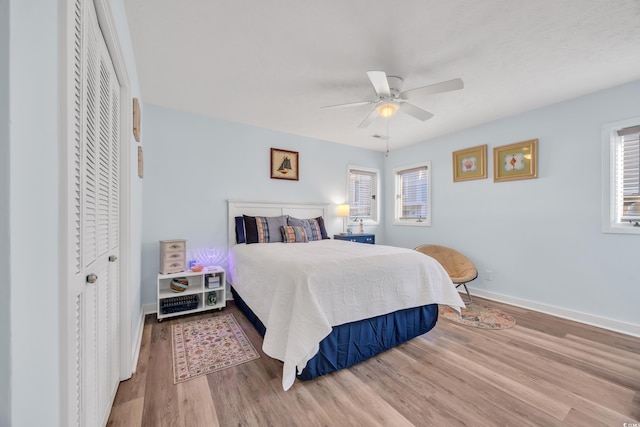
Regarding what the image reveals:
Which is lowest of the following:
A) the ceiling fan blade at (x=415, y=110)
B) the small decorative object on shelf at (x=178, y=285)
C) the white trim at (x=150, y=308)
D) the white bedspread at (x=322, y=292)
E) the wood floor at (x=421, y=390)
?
the wood floor at (x=421, y=390)

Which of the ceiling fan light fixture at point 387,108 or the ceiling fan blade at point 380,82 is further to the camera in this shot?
the ceiling fan light fixture at point 387,108

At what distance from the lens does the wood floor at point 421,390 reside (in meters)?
1.44

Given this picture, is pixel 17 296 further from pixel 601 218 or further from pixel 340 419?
pixel 601 218

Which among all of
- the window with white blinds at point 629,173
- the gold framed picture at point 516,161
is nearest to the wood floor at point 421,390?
the window with white blinds at point 629,173

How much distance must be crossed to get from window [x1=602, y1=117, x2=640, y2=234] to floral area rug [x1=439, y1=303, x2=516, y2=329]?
1.33m

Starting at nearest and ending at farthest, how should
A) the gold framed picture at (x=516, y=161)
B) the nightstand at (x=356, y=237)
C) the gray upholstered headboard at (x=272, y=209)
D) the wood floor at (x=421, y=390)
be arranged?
the wood floor at (x=421, y=390), the gold framed picture at (x=516, y=161), the gray upholstered headboard at (x=272, y=209), the nightstand at (x=356, y=237)

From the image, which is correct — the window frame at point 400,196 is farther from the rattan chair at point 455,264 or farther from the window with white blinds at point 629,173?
the window with white blinds at point 629,173

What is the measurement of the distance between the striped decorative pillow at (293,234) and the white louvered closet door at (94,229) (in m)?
1.93

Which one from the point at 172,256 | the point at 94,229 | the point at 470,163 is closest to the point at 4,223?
the point at 94,229

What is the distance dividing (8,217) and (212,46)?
1.99m

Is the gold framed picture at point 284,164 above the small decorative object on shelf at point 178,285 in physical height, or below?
above

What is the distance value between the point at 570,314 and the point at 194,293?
4.13 meters

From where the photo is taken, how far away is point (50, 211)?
67cm

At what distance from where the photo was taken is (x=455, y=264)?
3.63 metres
